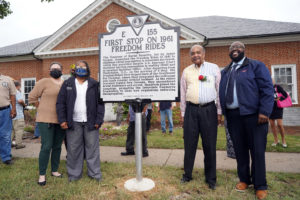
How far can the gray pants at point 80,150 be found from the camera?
3.39 meters

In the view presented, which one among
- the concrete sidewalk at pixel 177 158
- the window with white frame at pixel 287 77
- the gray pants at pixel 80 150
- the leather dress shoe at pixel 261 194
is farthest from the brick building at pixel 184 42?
the leather dress shoe at pixel 261 194

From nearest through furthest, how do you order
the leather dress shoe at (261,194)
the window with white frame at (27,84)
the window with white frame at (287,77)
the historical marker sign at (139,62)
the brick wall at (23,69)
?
the leather dress shoe at (261,194), the historical marker sign at (139,62), the window with white frame at (287,77), the brick wall at (23,69), the window with white frame at (27,84)

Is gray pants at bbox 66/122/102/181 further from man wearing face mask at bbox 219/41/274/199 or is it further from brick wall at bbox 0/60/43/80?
brick wall at bbox 0/60/43/80

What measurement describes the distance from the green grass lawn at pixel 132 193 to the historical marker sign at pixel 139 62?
1408mm

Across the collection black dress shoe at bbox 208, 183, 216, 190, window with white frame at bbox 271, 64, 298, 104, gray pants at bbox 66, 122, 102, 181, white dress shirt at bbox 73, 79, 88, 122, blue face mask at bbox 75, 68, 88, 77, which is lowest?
black dress shoe at bbox 208, 183, 216, 190

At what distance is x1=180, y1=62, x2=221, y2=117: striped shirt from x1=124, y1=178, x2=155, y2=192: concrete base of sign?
1492 mm

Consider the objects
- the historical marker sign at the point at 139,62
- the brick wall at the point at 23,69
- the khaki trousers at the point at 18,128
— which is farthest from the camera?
the brick wall at the point at 23,69

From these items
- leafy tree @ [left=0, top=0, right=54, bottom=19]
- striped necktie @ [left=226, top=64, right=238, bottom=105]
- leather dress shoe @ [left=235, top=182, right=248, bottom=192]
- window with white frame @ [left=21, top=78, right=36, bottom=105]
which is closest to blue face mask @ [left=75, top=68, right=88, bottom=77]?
striped necktie @ [left=226, top=64, right=238, bottom=105]

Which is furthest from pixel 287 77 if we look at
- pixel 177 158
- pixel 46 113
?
pixel 46 113

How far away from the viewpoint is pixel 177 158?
15.3ft

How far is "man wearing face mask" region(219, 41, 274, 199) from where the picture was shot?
9.25 feet

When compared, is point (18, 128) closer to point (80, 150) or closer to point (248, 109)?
point (80, 150)

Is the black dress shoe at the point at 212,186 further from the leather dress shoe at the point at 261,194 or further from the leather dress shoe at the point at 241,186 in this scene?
the leather dress shoe at the point at 261,194

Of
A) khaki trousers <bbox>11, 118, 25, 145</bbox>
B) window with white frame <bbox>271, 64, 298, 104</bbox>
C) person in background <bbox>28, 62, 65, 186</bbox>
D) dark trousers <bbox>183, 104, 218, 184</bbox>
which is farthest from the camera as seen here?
window with white frame <bbox>271, 64, 298, 104</bbox>
